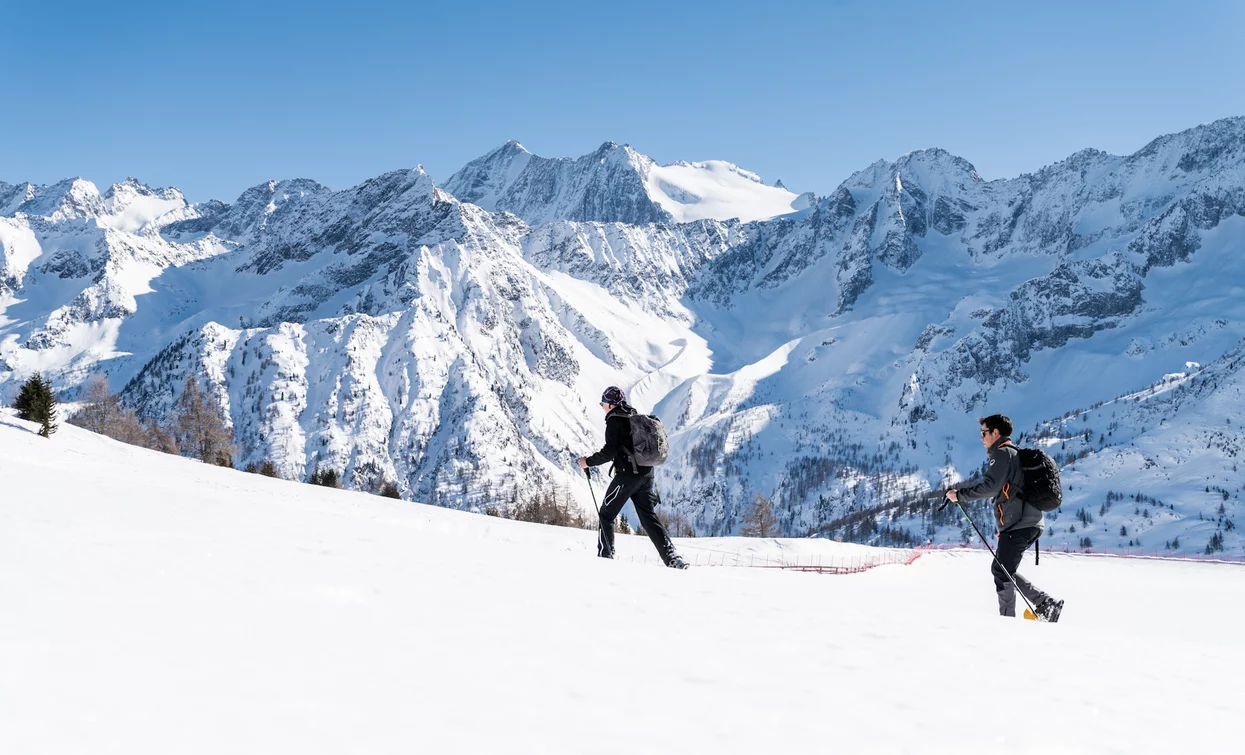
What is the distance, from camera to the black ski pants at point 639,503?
42.3 ft

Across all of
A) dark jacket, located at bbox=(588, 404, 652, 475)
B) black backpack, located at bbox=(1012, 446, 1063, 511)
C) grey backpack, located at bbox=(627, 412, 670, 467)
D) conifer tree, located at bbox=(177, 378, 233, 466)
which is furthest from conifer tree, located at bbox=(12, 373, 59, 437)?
black backpack, located at bbox=(1012, 446, 1063, 511)

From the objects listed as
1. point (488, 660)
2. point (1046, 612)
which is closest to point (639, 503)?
point (1046, 612)

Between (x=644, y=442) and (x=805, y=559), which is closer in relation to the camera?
(x=644, y=442)

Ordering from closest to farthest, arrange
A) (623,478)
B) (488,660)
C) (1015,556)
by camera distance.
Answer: (488,660) < (1015,556) < (623,478)

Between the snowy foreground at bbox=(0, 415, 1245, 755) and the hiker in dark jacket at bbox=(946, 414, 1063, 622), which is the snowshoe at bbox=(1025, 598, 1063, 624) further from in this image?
the snowy foreground at bbox=(0, 415, 1245, 755)

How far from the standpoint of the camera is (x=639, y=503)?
42.8 feet

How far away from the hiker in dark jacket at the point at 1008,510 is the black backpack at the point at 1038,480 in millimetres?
85

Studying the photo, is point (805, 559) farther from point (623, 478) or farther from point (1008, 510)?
point (623, 478)

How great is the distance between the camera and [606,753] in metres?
4.54

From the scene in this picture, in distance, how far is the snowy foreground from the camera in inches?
179

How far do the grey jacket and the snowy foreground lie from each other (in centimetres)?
179

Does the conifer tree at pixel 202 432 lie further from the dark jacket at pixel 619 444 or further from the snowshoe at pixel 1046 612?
the snowshoe at pixel 1046 612

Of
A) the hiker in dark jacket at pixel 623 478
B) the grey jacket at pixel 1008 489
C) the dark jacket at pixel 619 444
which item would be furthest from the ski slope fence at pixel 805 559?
the dark jacket at pixel 619 444

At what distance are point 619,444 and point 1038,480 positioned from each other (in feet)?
21.6
